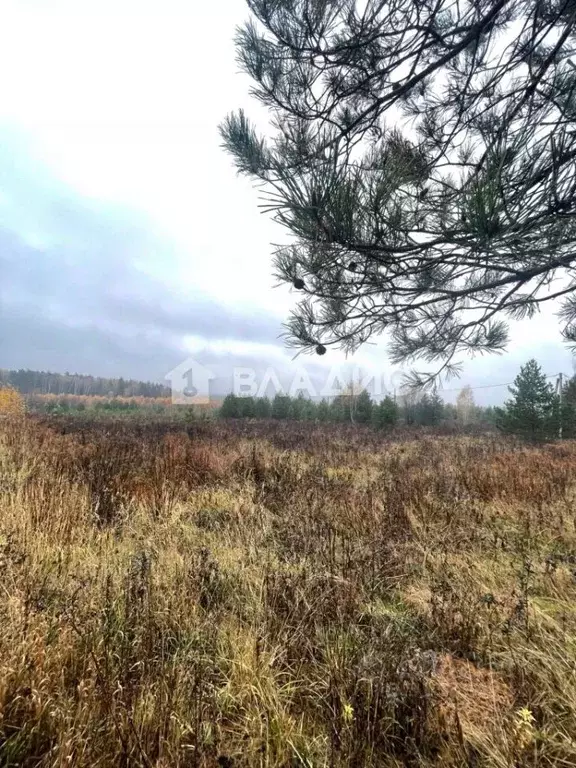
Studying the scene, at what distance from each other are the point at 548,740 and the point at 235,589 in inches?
59.3

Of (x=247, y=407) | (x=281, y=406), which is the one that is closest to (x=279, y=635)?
(x=247, y=407)

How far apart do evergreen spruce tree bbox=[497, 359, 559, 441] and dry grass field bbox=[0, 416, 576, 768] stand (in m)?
14.5

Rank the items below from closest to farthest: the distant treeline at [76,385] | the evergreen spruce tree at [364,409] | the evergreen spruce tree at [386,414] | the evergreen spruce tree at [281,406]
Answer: the evergreen spruce tree at [386,414], the evergreen spruce tree at [364,409], the evergreen spruce tree at [281,406], the distant treeline at [76,385]

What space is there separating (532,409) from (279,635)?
17907 millimetres

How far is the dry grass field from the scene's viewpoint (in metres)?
1.15

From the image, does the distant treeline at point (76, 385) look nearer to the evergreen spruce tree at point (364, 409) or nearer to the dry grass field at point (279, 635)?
the evergreen spruce tree at point (364, 409)

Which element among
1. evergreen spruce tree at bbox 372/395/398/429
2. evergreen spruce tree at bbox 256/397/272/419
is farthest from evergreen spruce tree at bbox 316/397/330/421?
evergreen spruce tree at bbox 372/395/398/429

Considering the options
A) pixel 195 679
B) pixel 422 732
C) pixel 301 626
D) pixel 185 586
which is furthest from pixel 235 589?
pixel 422 732

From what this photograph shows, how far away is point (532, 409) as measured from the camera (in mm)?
16062

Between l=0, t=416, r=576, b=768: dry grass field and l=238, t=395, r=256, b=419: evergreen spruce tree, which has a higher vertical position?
l=238, t=395, r=256, b=419: evergreen spruce tree

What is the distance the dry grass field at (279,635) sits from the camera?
1.15 meters

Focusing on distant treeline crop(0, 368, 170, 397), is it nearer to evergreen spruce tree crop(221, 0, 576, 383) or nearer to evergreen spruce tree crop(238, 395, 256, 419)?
evergreen spruce tree crop(238, 395, 256, 419)

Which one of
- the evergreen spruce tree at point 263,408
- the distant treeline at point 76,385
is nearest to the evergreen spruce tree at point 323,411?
the evergreen spruce tree at point 263,408

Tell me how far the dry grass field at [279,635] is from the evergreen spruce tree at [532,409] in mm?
14455
